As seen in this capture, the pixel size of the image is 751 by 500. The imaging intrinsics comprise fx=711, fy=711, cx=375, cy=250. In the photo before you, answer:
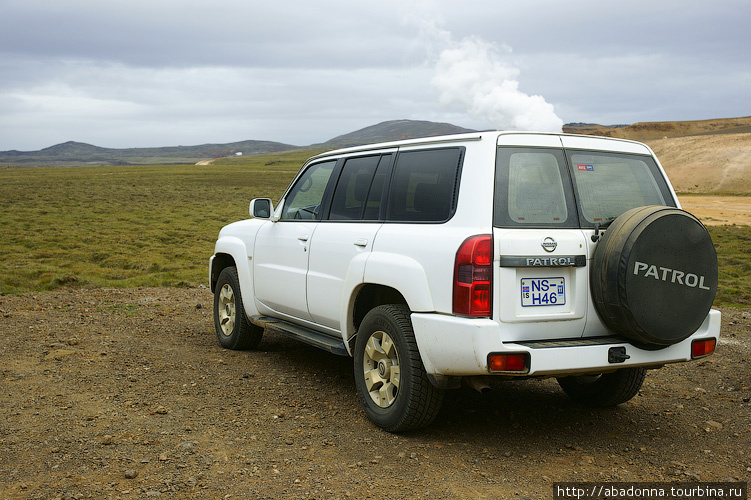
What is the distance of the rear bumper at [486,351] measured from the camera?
388cm

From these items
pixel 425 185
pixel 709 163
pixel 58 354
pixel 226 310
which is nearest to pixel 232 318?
pixel 226 310

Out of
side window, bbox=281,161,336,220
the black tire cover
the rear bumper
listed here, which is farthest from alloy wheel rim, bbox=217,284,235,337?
the black tire cover

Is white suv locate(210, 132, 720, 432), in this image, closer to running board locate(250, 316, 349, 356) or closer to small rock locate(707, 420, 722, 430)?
running board locate(250, 316, 349, 356)

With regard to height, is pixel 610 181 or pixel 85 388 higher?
pixel 610 181

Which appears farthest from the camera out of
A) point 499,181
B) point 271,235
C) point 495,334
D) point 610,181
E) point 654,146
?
point 654,146

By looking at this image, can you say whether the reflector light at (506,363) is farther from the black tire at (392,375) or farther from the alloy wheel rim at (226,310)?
the alloy wheel rim at (226,310)

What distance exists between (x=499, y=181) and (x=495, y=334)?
905 millimetres

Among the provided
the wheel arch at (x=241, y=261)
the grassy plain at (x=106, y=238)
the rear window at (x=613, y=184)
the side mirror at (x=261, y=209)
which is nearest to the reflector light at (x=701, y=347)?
the rear window at (x=613, y=184)

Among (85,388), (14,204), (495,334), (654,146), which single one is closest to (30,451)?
(85,388)

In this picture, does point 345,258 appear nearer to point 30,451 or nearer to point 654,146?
point 30,451

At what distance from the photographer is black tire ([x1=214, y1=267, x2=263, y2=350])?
22.4ft

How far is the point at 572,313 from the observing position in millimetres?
4102

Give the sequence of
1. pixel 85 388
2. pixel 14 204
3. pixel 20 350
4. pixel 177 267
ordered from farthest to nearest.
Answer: pixel 14 204, pixel 177 267, pixel 20 350, pixel 85 388

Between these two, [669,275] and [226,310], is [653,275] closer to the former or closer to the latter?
[669,275]
